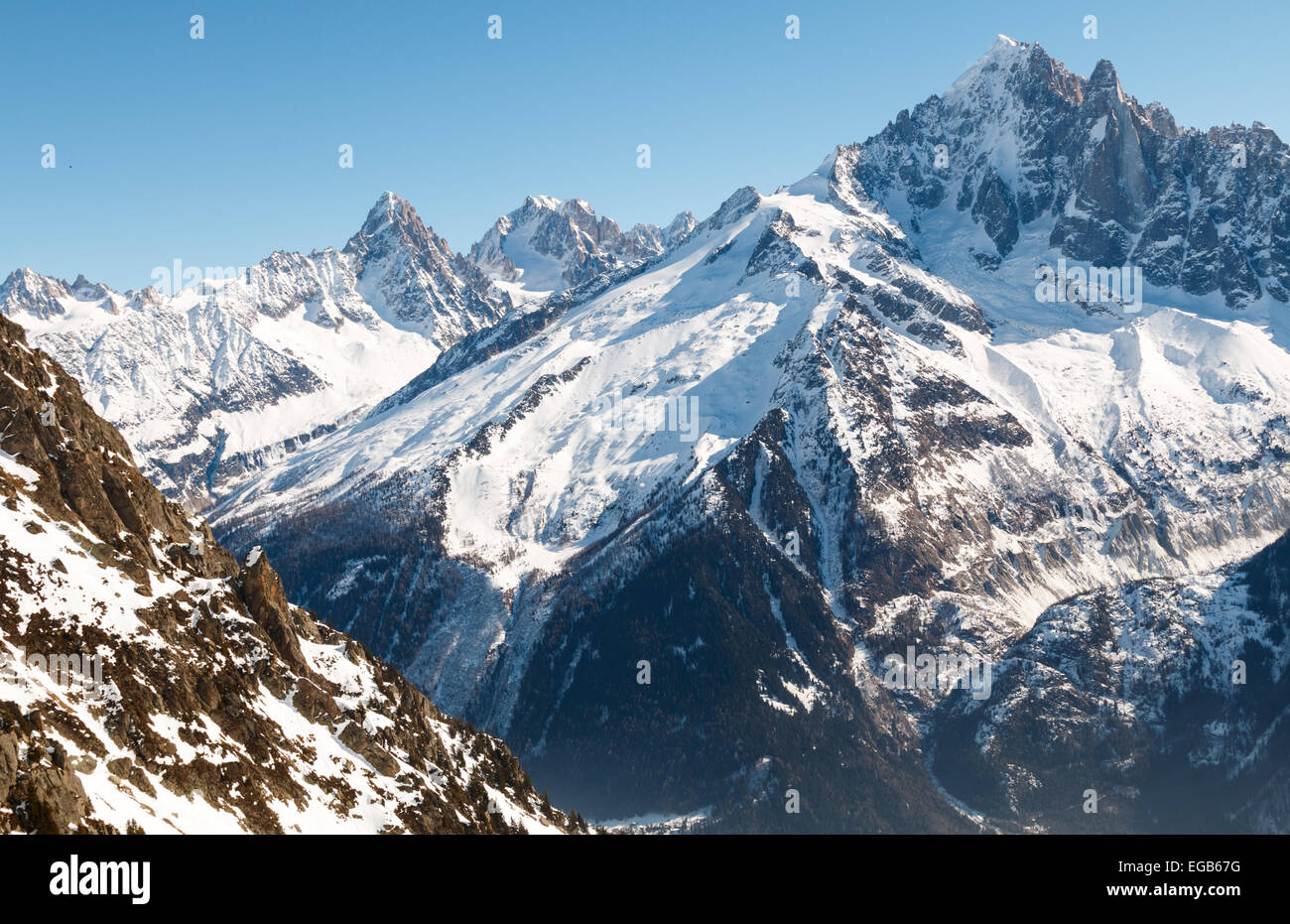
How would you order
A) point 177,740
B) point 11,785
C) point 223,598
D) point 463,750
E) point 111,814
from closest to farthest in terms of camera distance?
point 11,785
point 111,814
point 177,740
point 223,598
point 463,750

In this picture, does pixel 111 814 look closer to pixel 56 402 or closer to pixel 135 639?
pixel 135 639

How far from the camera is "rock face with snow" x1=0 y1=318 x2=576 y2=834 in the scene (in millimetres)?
76312

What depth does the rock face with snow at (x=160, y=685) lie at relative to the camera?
76.3m

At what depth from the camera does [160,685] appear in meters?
93.9
